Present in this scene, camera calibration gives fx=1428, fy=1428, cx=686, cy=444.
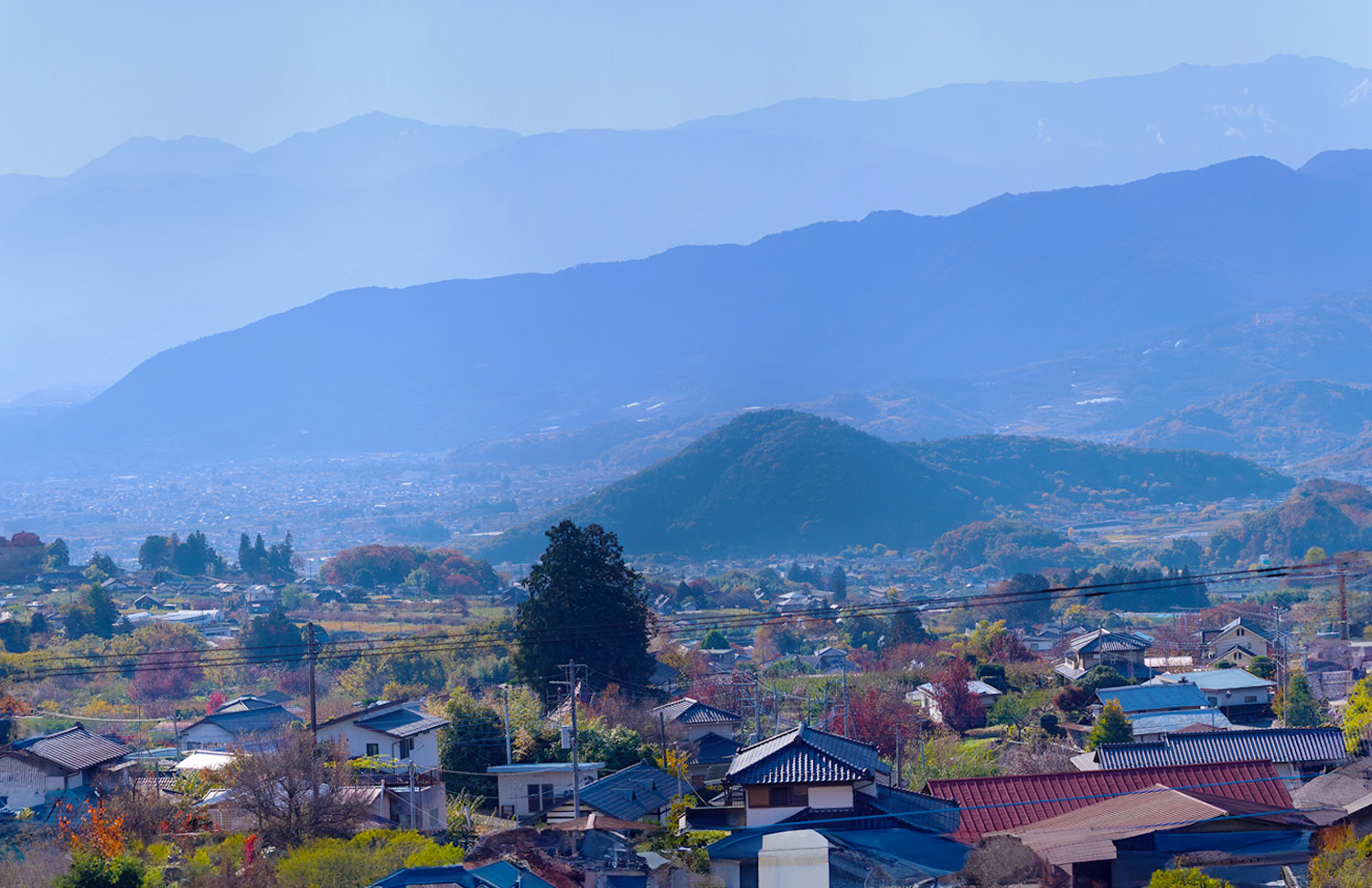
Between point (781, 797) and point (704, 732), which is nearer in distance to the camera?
point (781, 797)

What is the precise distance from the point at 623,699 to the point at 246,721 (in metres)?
9.15

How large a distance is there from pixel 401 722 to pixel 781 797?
10264mm

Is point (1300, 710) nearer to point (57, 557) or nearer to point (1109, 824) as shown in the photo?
point (1109, 824)

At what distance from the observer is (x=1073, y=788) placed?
2198cm

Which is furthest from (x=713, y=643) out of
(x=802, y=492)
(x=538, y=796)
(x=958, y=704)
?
(x=802, y=492)

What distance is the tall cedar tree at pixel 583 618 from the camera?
33.6m

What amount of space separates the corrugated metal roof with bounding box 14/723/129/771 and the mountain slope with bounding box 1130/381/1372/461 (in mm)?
170802

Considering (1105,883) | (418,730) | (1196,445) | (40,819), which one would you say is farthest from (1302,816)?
(1196,445)

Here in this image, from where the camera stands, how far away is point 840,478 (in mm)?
125688

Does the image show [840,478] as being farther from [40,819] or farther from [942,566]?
[40,819]

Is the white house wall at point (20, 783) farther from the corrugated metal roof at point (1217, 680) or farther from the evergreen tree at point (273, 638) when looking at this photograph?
the evergreen tree at point (273, 638)

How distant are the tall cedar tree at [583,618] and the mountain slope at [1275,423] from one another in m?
Answer: 158

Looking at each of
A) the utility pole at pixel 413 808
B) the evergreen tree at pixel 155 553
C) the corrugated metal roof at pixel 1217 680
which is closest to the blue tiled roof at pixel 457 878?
the utility pole at pixel 413 808

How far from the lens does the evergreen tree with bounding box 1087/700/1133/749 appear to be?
30016mm
